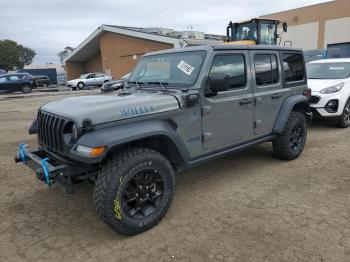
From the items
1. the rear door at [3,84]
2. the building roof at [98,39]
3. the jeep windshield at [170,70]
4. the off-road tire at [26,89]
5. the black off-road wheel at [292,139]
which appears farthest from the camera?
the building roof at [98,39]

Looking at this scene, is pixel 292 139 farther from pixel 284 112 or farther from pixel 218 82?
pixel 218 82

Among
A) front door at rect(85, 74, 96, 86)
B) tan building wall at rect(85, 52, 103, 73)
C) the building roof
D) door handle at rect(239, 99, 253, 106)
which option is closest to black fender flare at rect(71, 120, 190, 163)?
door handle at rect(239, 99, 253, 106)

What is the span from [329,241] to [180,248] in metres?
1.45

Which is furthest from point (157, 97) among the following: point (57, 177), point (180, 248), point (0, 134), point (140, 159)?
point (0, 134)

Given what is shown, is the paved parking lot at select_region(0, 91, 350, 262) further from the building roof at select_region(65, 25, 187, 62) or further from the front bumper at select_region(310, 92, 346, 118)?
the building roof at select_region(65, 25, 187, 62)

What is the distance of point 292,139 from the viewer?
5.36 m

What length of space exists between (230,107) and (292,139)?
1.82 meters

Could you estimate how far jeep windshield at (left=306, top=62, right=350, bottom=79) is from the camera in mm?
8156

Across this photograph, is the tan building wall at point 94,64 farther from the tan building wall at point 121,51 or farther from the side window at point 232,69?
the side window at point 232,69

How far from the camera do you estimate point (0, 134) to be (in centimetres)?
842

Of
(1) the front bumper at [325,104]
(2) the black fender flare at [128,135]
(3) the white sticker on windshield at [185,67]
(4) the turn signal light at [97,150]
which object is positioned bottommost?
(1) the front bumper at [325,104]

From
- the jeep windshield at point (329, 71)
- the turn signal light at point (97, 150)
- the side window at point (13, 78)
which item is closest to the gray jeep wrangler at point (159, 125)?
the turn signal light at point (97, 150)

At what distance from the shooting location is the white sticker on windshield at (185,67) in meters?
3.92

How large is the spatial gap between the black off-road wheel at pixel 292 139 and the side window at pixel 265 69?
0.78 m
